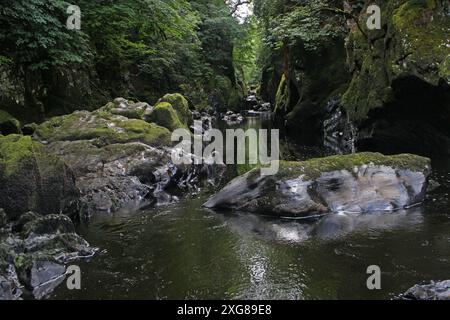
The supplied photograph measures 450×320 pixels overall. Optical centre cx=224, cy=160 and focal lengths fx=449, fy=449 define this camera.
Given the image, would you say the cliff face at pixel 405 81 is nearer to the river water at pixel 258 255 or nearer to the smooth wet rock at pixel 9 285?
the river water at pixel 258 255

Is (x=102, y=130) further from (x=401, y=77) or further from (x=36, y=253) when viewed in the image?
(x=401, y=77)

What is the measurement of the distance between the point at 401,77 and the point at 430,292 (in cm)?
997

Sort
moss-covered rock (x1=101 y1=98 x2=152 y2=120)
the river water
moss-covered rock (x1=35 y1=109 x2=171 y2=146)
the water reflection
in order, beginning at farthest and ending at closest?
moss-covered rock (x1=101 y1=98 x2=152 y2=120), moss-covered rock (x1=35 y1=109 x2=171 y2=146), the water reflection, the river water

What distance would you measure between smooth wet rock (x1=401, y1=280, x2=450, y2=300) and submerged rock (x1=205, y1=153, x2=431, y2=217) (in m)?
3.74

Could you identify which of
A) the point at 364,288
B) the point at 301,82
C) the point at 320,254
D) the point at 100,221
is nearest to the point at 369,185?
the point at 320,254

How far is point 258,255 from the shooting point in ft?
23.6

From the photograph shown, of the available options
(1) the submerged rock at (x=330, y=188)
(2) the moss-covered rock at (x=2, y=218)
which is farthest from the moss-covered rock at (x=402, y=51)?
(2) the moss-covered rock at (x=2, y=218)

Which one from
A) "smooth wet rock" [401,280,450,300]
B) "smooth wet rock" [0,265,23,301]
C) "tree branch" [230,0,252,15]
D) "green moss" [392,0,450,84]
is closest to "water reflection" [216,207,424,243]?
"smooth wet rock" [401,280,450,300]

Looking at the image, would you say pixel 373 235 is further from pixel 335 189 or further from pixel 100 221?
pixel 100 221

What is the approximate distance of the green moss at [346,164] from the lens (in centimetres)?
980

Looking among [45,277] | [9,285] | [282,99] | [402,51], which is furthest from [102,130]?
[282,99]

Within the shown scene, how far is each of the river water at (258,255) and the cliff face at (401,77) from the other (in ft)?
17.2

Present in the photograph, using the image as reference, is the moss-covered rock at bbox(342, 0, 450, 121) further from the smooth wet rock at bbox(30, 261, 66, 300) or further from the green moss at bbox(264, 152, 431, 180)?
the smooth wet rock at bbox(30, 261, 66, 300)

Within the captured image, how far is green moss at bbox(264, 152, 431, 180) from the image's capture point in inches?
386
